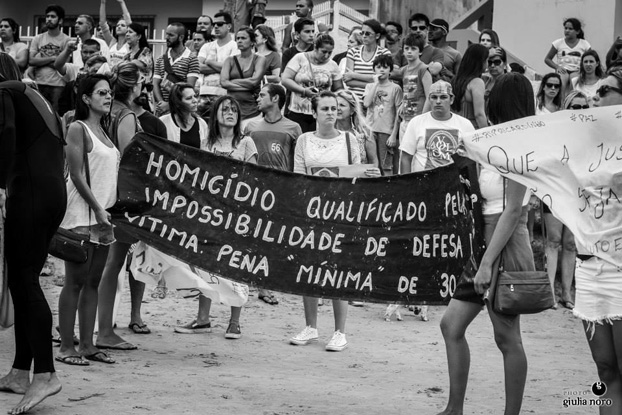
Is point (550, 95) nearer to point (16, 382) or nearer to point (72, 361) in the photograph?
point (72, 361)

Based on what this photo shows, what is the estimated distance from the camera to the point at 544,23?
1800cm

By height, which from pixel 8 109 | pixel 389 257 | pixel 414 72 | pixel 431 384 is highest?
pixel 414 72

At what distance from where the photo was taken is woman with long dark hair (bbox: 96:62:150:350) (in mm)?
8016

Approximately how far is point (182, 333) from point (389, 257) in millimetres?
2623

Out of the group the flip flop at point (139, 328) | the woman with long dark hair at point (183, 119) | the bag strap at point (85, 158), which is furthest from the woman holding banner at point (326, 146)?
the bag strap at point (85, 158)

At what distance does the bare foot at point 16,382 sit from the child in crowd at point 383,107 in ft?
21.7

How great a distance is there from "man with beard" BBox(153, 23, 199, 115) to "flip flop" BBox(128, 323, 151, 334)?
5.12 m

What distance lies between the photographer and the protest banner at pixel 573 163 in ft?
16.9

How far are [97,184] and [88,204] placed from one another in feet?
0.81

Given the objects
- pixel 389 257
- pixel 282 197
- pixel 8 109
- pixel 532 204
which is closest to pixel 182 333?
pixel 282 197

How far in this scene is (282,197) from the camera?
24.4 ft

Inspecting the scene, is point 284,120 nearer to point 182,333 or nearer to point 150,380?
point 182,333

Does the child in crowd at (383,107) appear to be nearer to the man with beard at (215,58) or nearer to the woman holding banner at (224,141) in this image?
the man with beard at (215,58)

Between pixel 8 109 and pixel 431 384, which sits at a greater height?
pixel 8 109
